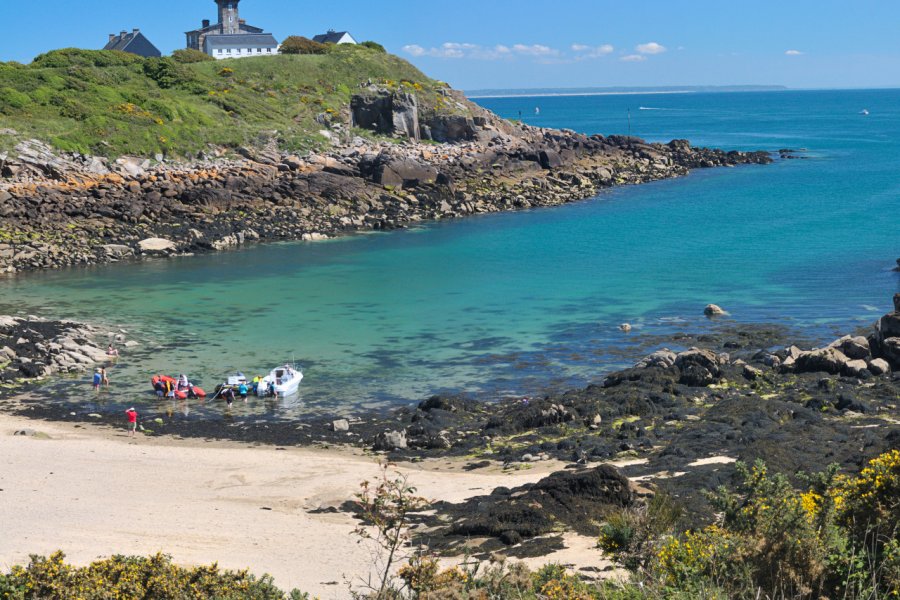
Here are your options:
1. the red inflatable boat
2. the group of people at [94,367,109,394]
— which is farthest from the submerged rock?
the group of people at [94,367,109,394]

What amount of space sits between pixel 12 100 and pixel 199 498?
5646 centimetres

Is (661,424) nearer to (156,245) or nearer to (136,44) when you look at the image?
(156,245)

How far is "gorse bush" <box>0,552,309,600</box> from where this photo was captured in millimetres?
13734

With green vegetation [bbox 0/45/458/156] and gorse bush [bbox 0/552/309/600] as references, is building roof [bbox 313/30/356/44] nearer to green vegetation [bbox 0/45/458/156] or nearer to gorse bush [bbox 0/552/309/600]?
green vegetation [bbox 0/45/458/156]

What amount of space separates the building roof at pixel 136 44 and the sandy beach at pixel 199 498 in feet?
279

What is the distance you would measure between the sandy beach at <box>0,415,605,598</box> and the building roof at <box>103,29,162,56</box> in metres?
84.9

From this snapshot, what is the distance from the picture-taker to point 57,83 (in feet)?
248

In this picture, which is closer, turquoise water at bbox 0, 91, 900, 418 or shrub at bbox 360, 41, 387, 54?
turquoise water at bbox 0, 91, 900, 418

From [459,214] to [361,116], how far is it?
2028 centimetres

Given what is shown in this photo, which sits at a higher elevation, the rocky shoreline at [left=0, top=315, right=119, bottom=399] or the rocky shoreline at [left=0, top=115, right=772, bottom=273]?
the rocky shoreline at [left=0, top=115, right=772, bottom=273]

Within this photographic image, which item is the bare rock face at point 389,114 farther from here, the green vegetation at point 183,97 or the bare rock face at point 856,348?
the bare rock face at point 856,348

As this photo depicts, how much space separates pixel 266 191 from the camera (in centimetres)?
6688

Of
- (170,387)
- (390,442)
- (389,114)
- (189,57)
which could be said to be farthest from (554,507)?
(189,57)

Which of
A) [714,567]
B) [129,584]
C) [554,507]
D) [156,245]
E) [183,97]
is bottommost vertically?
[554,507]
